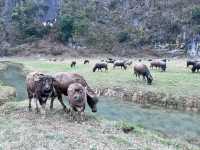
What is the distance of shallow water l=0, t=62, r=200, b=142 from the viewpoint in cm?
2111

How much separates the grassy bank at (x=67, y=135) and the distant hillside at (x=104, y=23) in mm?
67002

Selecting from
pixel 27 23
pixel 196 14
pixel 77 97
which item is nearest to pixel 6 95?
pixel 77 97

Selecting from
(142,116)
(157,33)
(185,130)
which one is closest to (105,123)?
(185,130)

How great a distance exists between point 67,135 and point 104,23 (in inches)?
3389

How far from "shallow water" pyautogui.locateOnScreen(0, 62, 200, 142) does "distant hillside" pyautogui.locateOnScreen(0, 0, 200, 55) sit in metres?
56.8

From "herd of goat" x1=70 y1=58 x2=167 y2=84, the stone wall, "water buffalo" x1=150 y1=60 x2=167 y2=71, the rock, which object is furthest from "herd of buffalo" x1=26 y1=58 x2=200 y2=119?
"water buffalo" x1=150 y1=60 x2=167 y2=71

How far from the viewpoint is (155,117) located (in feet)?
80.5

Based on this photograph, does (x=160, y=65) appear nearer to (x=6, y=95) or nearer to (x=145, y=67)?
(x=145, y=67)

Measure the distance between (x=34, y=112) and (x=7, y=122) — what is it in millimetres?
2388

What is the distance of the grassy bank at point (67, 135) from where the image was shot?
1402cm

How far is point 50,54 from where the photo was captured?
88.1 m

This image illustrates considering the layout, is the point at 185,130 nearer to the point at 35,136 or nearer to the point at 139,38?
the point at 35,136

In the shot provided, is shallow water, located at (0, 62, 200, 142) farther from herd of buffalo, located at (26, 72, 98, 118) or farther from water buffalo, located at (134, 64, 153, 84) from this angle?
water buffalo, located at (134, 64, 153, 84)

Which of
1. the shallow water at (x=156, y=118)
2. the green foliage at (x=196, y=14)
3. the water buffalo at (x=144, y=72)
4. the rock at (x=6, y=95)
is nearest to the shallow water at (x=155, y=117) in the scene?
the shallow water at (x=156, y=118)
